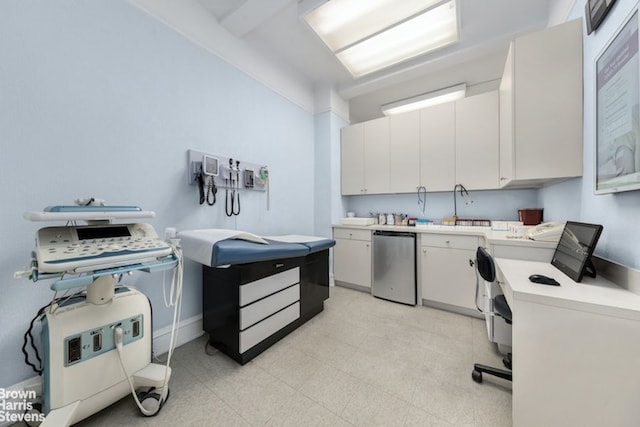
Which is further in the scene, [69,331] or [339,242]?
[339,242]

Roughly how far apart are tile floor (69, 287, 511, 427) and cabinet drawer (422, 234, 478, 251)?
0.82 m

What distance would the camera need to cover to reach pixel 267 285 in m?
1.85

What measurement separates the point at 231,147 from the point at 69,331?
1813 mm

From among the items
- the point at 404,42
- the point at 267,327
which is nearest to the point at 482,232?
the point at 404,42

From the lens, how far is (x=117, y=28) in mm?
1598

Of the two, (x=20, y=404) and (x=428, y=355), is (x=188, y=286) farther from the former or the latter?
(x=428, y=355)

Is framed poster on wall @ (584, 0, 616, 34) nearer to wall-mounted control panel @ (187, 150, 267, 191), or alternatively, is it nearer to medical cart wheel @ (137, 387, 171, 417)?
wall-mounted control panel @ (187, 150, 267, 191)

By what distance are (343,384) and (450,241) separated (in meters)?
1.88

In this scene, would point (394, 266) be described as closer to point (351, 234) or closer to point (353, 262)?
point (353, 262)

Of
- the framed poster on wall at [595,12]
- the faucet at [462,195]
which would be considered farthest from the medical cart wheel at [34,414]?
the faucet at [462,195]

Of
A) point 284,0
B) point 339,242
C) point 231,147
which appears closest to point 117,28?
point 231,147

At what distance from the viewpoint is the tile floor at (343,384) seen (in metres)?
1.26

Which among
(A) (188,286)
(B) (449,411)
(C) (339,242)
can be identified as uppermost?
(C) (339,242)

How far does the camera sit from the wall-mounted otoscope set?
6.55ft
